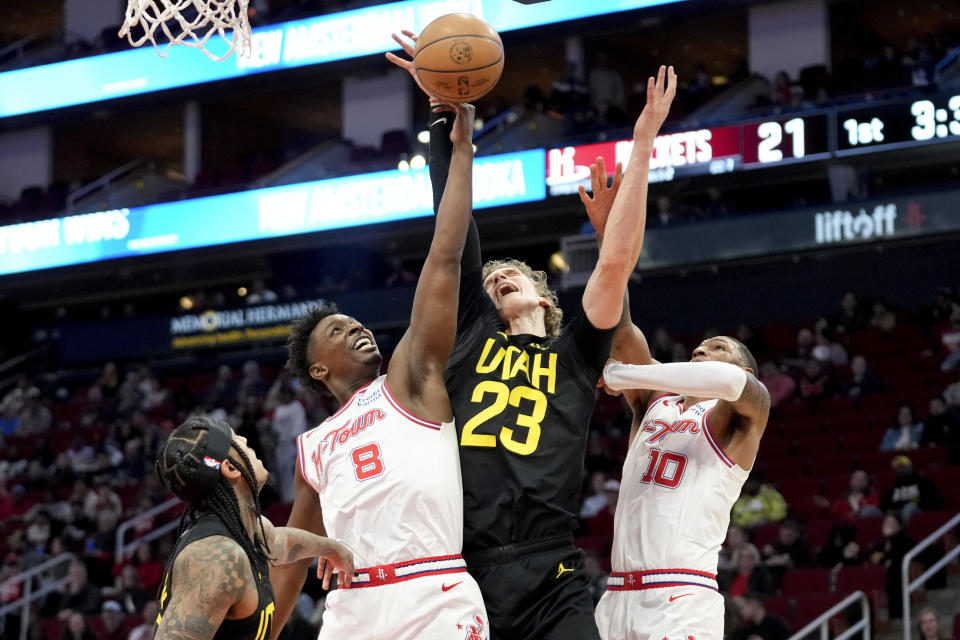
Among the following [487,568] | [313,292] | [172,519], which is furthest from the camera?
[313,292]

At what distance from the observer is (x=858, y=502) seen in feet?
37.7

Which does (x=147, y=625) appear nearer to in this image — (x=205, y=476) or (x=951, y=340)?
(x=205, y=476)

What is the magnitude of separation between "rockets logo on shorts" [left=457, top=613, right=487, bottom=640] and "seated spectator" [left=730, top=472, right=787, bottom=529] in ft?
26.4

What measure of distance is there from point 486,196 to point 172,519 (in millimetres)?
5845

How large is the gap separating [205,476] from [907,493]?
8564mm

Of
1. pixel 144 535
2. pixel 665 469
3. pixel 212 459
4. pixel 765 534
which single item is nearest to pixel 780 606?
pixel 765 534

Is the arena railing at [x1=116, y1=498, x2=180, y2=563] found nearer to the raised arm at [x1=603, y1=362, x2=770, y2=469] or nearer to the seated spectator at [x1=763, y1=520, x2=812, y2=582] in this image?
the seated spectator at [x1=763, y1=520, x2=812, y2=582]

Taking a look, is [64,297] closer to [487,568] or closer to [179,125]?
[179,125]

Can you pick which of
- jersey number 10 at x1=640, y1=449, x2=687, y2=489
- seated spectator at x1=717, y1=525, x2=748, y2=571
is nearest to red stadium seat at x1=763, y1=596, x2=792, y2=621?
seated spectator at x1=717, y1=525, x2=748, y2=571

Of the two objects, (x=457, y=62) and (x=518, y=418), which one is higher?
(x=457, y=62)

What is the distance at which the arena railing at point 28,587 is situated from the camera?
45.5 feet

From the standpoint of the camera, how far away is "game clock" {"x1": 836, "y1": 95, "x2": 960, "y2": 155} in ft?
48.4

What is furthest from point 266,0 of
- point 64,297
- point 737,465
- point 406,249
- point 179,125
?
point 737,465

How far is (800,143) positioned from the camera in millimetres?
15508
